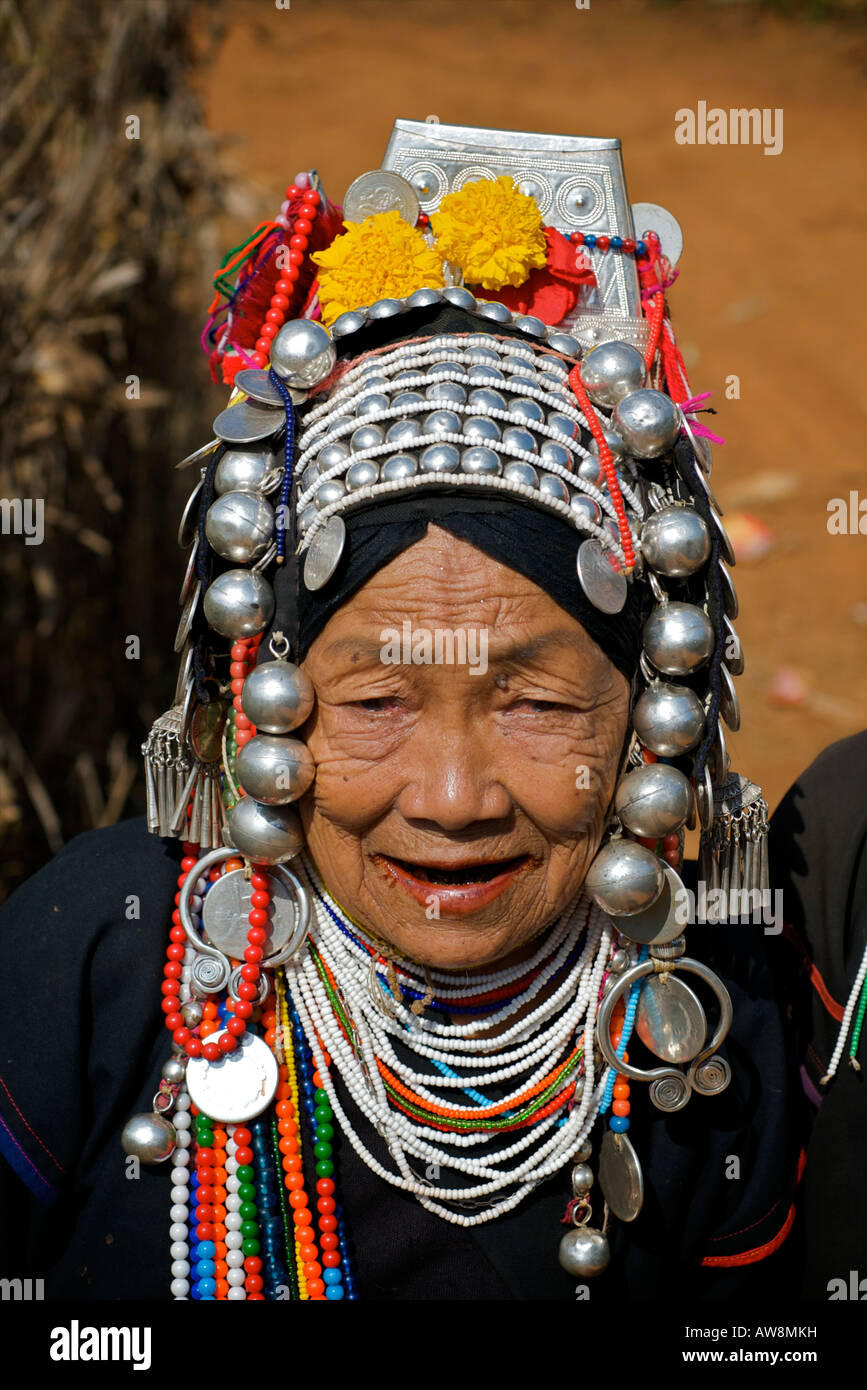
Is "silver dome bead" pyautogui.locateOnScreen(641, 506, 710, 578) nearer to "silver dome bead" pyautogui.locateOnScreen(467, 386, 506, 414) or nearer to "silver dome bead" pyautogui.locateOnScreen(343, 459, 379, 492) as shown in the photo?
"silver dome bead" pyautogui.locateOnScreen(467, 386, 506, 414)

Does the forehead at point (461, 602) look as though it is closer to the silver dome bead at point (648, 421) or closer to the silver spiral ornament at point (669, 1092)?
the silver dome bead at point (648, 421)

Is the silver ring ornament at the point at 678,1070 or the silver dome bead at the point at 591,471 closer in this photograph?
the silver dome bead at the point at 591,471

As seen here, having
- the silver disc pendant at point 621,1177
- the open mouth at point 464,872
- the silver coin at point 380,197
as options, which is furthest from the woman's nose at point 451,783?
the silver coin at point 380,197

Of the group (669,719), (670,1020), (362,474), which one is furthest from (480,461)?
(670,1020)

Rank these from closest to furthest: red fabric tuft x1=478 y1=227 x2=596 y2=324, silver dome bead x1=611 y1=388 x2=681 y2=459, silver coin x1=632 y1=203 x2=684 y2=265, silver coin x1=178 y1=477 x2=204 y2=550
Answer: silver dome bead x1=611 y1=388 x2=681 y2=459, silver coin x1=178 y1=477 x2=204 y2=550, red fabric tuft x1=478 y1=227 x2=596 y2=324, silver coin x1=632 y1=203 x2=684 y2=265

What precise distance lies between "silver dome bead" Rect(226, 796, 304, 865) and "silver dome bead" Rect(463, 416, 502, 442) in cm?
64

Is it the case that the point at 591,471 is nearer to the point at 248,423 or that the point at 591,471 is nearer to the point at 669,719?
the point at 669,719

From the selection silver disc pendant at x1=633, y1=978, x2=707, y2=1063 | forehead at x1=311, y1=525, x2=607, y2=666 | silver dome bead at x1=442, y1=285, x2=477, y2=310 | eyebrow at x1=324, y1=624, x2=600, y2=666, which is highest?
silver dome bead at x1=442, y1=285, x2=477, y2=310

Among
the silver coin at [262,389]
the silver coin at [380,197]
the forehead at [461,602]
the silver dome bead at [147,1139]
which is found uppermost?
the silver coin at [380,197]

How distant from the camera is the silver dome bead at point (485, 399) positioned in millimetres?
1915

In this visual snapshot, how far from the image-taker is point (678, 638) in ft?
6.44

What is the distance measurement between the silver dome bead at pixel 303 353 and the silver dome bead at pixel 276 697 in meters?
0.44

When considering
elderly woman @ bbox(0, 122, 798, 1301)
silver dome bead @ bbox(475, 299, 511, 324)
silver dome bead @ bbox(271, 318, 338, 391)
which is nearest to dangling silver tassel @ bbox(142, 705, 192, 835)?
elderly woman @ bbox(0, 122, 798, 1301)

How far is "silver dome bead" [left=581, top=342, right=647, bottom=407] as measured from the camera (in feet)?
6.56
